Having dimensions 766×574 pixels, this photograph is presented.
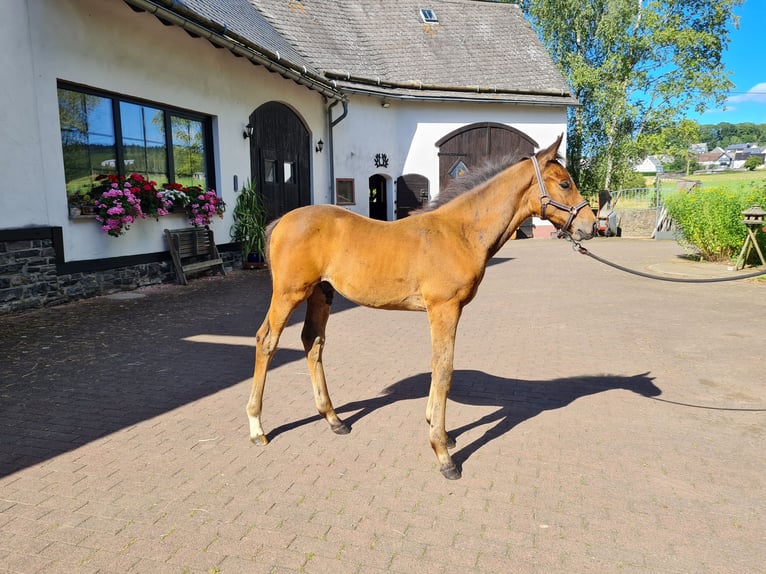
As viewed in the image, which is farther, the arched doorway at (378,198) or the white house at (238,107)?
the arched doorway at (378,198)

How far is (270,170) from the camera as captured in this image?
1388cm

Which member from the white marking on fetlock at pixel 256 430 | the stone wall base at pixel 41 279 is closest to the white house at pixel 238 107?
the stone wall base at pixel 41 279

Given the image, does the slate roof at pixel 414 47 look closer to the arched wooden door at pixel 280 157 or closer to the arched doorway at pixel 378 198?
the arched wooden door at pixel 280 157

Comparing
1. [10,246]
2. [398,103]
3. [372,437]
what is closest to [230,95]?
[10,246]

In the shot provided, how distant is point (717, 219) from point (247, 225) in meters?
10.8

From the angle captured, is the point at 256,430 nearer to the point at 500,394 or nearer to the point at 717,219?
the point at 500,394

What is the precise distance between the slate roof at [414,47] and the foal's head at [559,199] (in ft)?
39.4

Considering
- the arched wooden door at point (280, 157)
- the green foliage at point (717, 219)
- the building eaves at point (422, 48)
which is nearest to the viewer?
the green foliage at point (717, 219)

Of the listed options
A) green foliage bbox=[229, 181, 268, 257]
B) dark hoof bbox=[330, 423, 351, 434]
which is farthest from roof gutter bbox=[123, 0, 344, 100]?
dark hoof bbox=[330, 423, 351, 434]

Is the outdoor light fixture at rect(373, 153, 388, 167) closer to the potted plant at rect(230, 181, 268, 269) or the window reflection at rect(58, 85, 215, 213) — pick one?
the potted plant at rect(230, 181, 268, 269)

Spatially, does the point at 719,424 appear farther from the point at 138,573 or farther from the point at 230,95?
the point at 230,95

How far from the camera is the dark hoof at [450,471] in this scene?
10.6 feet

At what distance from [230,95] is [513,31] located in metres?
15.8

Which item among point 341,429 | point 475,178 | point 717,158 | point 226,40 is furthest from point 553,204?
point 717,158
